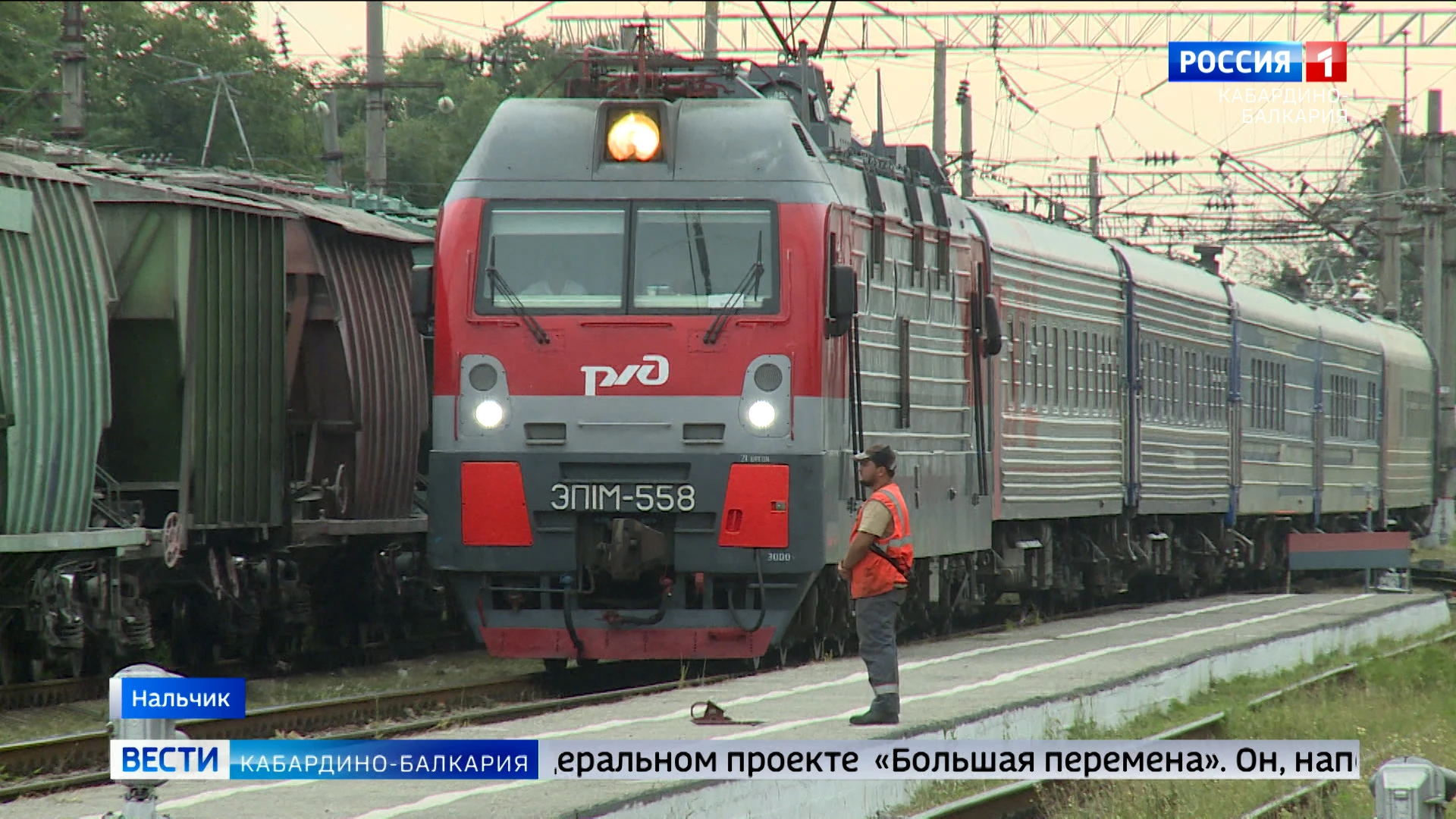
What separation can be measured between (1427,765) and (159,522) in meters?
9.55

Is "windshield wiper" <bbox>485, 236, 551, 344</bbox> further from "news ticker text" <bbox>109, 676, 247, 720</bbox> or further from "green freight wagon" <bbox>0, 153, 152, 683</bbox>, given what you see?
"news ticker text" <bbox>109, 676, 247, 720</bbox>

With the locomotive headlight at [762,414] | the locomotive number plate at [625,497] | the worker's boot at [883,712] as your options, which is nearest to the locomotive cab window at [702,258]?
the locomotive headlight at [762,414]

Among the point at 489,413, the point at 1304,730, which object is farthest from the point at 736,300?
the point at 1304,730

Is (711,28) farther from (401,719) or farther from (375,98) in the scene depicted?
(401,719)

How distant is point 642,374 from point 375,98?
13681 millimetres

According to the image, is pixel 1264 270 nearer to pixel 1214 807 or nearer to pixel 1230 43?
pixel 1230 43

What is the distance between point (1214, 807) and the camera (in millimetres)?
10250

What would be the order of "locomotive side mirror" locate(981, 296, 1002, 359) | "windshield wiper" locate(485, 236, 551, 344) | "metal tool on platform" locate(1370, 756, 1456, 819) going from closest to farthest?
"metal tool on platform" locate(1370, 756, 1456, 819) < "windshield wiper" locate(485, 236, 551, 344) < "locomotive side mirror" locate(981, 296, 1002, 359)

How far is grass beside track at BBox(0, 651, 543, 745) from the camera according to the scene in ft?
39.5

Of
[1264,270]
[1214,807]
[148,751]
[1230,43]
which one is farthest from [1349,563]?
[1264,270]

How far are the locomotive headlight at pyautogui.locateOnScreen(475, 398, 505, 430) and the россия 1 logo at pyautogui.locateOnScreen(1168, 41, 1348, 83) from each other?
13.4 meters

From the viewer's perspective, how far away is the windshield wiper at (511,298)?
12.7 metres

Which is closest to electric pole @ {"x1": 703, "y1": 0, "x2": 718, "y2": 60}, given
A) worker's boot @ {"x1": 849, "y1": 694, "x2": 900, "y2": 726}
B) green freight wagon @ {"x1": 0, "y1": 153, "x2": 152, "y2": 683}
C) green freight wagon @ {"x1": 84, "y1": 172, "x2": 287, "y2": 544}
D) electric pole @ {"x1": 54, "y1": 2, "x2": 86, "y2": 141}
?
electric pole @ {"x1": 54, "y1": 2, "x2": 86, "y2": 141}

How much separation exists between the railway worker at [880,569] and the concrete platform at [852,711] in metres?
0.23
